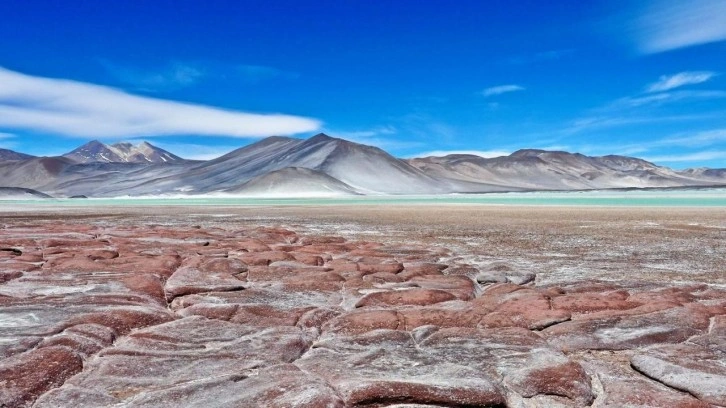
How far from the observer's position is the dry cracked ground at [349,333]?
11.4 feet

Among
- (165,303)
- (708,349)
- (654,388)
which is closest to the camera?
(654,388)

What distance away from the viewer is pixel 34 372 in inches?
141

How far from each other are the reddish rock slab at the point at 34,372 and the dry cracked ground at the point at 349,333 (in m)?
0.01

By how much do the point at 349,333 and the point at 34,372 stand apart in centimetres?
229

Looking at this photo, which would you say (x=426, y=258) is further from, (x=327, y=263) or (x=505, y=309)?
(x=505, y=309)

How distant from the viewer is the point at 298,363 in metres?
4.04

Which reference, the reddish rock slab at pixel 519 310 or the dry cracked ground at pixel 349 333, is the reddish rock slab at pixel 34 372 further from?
the reddish rock slab at pixel 519 310

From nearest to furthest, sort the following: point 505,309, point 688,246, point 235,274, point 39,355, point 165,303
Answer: point 39,355
point 505,309
point 165,303
point 235,274
point 688,246

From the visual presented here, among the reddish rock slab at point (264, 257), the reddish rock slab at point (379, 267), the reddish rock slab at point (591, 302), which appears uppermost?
the reddish rock slab at point (264, 257)

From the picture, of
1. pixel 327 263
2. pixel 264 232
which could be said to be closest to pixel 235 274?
pixel 327 263

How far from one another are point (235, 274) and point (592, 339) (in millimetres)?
4689

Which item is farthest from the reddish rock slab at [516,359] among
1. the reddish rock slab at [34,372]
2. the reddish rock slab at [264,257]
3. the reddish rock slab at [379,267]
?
the reddish rock slab at [264,257]

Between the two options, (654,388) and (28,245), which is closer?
(654,388)

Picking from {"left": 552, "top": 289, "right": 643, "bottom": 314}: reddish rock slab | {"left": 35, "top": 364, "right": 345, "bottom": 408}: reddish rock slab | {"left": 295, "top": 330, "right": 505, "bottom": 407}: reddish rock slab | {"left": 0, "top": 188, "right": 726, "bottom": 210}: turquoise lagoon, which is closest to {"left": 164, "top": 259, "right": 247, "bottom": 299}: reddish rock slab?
{"left": 295, "top": 330, "right": 505, "bottom": 407}: reddish rock slab
